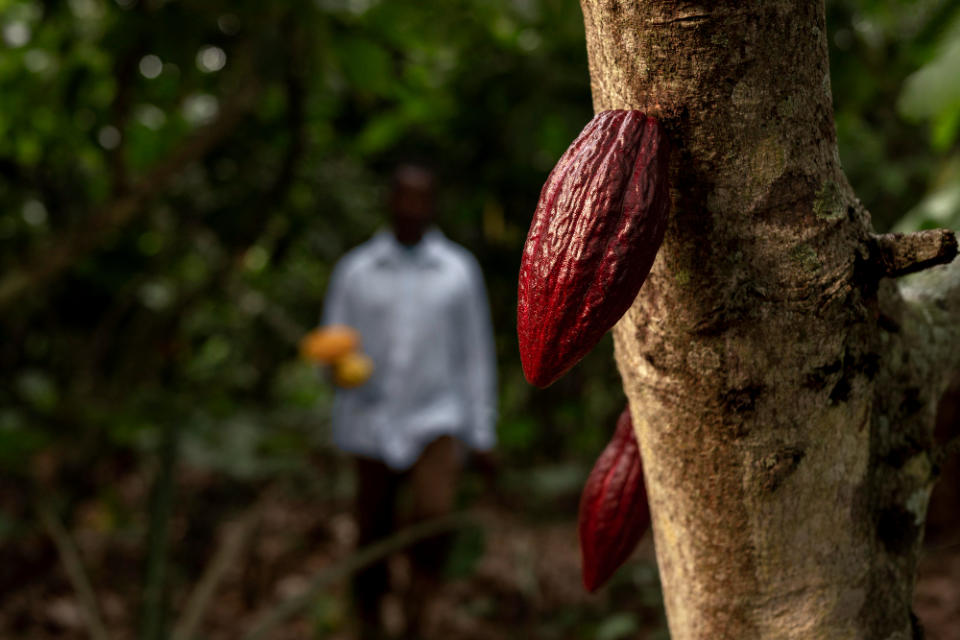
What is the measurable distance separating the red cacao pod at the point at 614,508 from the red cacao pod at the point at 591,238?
5.5 inches

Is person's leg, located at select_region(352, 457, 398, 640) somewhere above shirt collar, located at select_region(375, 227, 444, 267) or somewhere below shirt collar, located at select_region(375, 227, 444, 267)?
below

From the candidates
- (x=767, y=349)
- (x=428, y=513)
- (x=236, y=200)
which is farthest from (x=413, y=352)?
(x=767, y=349)

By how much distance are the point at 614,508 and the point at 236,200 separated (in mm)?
2817

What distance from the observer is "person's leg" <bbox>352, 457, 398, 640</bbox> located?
97.0 inches

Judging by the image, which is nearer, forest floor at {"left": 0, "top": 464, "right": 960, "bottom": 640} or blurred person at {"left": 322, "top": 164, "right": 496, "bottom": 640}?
forest floor at {"left": 0, "top": 464, "right": 960, "bottom": 640}

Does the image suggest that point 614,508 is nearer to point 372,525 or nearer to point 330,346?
point 330,346

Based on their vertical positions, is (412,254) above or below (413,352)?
above

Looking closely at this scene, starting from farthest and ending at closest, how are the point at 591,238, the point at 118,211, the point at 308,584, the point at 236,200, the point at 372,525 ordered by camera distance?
the point at 236,200, the point at 372,525, the point at 308,584, the point at 118,211, the point at 591,238

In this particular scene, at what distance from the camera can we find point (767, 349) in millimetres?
350

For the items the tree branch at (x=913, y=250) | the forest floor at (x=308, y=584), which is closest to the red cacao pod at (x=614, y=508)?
the tree branch at (x=913, y=250)

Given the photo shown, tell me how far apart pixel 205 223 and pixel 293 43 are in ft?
4.20

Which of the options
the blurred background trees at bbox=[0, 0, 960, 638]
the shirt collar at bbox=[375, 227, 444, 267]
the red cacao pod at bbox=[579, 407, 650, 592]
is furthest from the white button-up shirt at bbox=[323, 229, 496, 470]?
the red cacao pod at bbox=[579, 407, 650, 592]

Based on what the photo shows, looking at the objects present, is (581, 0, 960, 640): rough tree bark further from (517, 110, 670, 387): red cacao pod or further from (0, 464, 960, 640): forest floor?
(0, 464, 960, 640): forest floor

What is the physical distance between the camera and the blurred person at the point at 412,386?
2393 mm
